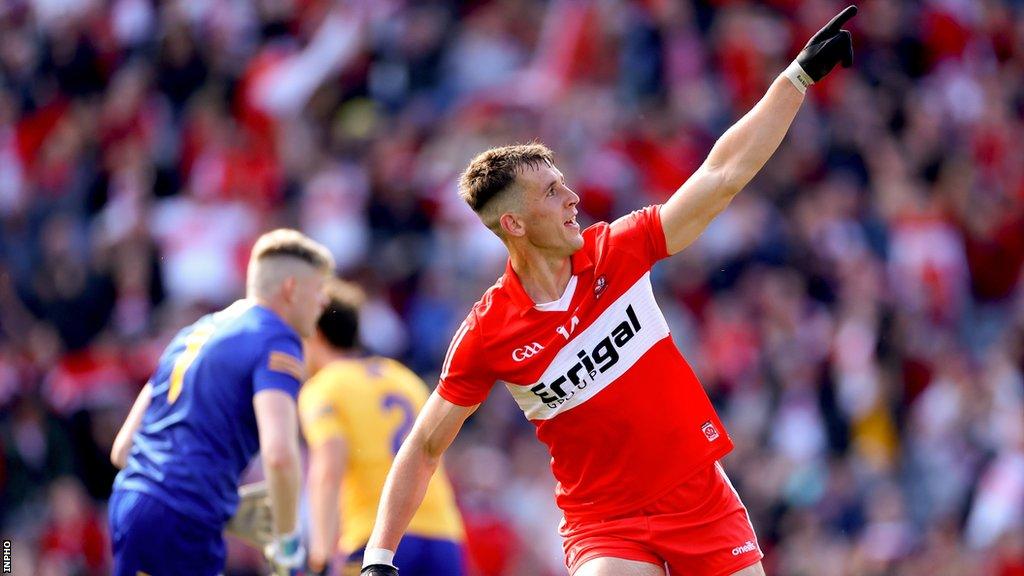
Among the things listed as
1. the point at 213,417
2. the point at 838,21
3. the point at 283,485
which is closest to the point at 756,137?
the point at 838,21

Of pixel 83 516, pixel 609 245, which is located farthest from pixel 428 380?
pixel 609 245

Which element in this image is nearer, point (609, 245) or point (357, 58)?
point (609, 245)

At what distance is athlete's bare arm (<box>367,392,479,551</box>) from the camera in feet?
21.1

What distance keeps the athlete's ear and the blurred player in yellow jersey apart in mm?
2715

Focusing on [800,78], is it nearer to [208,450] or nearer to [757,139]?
[757,139]

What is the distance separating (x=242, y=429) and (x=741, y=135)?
2.99m

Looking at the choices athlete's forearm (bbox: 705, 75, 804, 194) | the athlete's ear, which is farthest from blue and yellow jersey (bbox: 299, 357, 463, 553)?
athlete's forearm (bbox: 705, 75, 804, 194)

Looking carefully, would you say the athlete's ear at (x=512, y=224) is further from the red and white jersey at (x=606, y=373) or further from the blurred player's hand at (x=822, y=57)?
the blurred player's hand at (x=822, y=57)

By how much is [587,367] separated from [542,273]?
0.45 metres

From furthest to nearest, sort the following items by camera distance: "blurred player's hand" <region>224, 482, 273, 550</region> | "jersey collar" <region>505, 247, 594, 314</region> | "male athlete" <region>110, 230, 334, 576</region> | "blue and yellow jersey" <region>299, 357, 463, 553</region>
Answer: "blue and yellow jersey" <region>299, 357, 463, 553</region>, "blurred player's hand" <region>224, 482, 273, 550</region>, "male athlete" <region>110, 230, 334, 576</region>, "jersey collar" <region>505, 247, 594, 314</region>

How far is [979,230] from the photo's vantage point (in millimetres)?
15969

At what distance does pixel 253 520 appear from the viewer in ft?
27.1

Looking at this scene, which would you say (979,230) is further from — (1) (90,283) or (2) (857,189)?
(1) (90,283)

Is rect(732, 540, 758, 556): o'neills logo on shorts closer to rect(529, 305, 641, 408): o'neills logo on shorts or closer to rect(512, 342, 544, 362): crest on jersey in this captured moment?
rect(529, 305, 641, 408): o'neills logo on shorts
